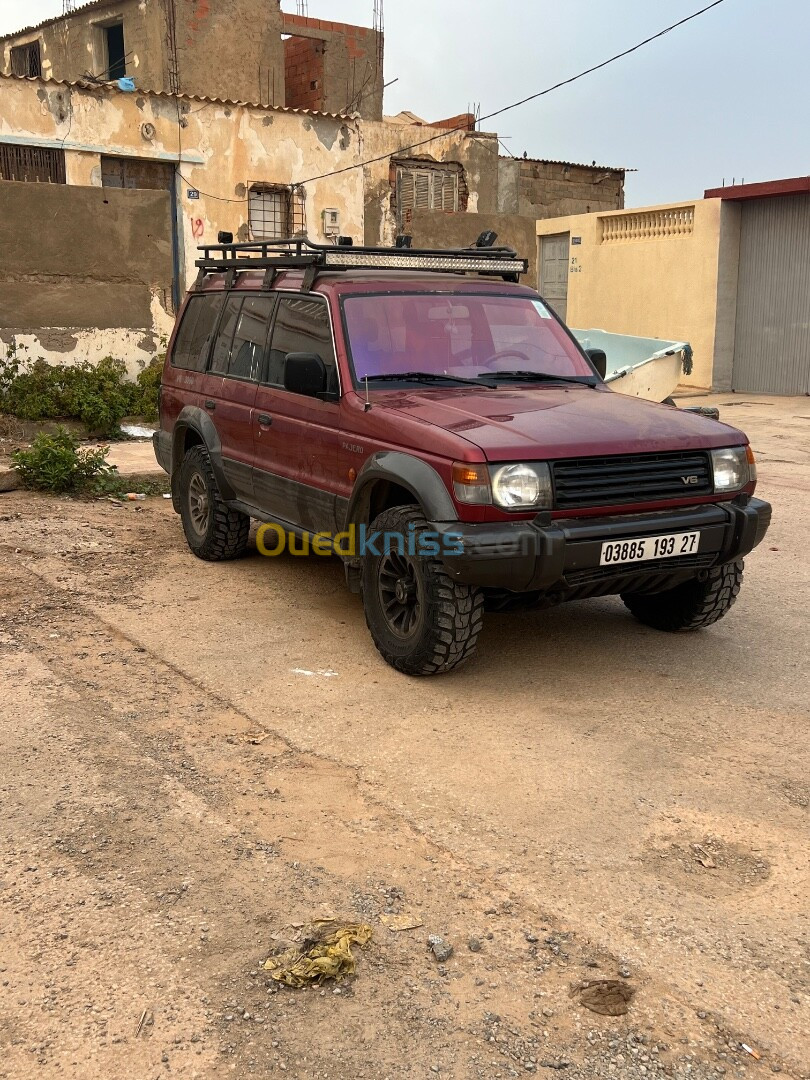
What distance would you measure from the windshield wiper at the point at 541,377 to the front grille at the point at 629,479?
105 cm

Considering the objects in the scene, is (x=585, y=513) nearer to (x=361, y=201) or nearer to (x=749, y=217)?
(x=749, y=217)

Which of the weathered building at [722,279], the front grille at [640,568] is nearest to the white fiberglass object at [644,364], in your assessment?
the weathered building at [722,279]

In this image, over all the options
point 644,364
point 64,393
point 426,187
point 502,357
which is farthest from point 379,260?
point 426,187

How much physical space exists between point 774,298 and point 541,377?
15.5 meters

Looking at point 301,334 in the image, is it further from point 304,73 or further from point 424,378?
point 304,73

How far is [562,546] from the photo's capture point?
435cm

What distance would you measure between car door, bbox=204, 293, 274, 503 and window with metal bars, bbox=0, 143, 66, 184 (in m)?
13.5

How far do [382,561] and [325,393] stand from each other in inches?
39.2

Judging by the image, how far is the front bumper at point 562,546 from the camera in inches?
169

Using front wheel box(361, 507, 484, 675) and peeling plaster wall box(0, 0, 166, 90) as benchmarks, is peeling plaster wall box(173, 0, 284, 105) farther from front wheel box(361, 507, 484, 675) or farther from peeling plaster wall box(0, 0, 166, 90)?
front wheel box(361, 507, 484, 675)

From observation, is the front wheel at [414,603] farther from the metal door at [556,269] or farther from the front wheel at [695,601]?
the metal door at [556,269]

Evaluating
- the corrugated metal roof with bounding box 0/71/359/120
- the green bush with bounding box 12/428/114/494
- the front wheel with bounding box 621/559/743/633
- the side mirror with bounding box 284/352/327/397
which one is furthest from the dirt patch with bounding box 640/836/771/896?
the corrugated metal roof with bounding box 0/71/359/120

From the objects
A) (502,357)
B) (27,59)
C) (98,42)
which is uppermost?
(27,59)

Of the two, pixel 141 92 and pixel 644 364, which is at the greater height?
pixel 141 92
